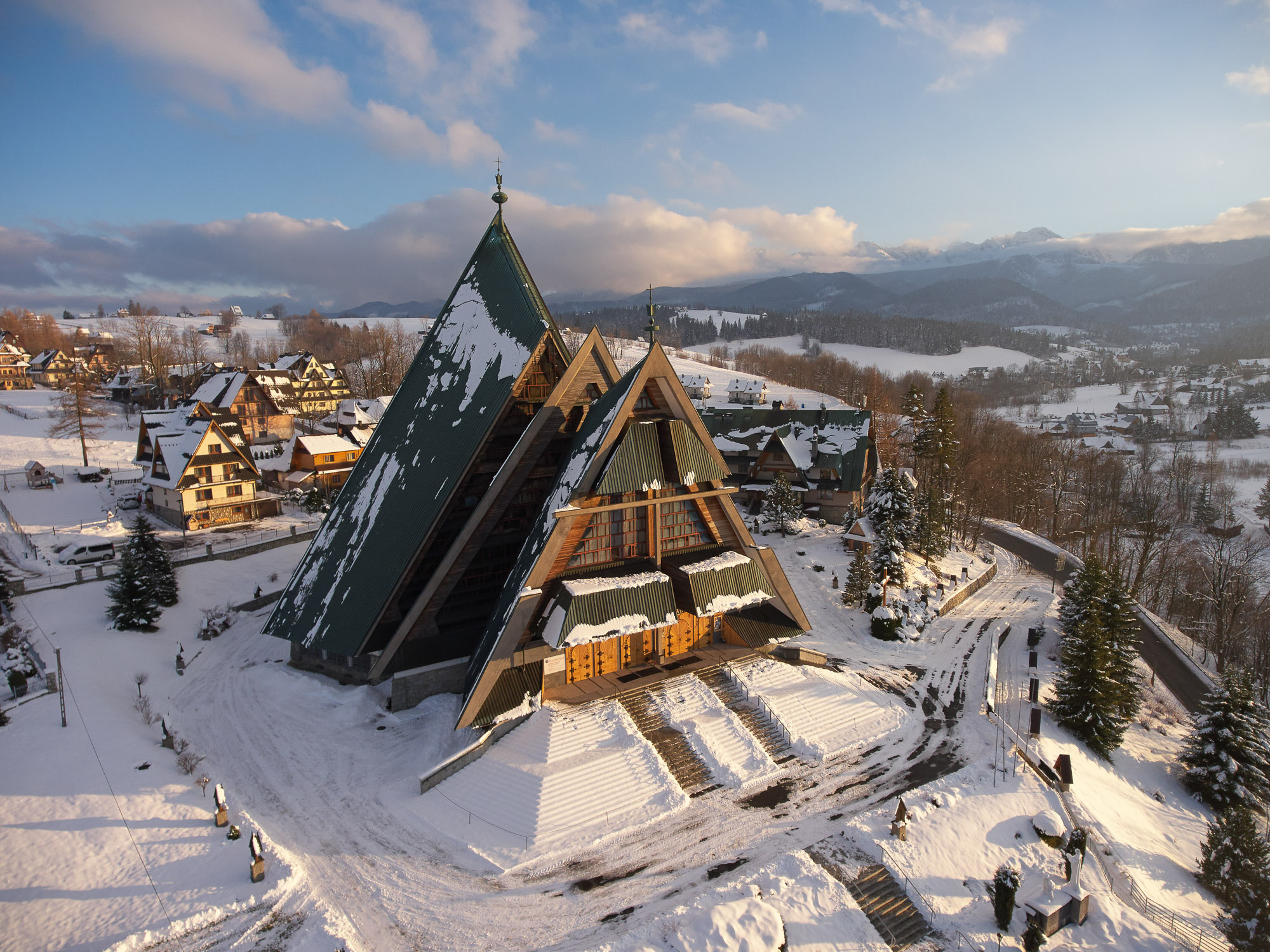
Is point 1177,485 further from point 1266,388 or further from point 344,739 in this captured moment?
point 1266,388

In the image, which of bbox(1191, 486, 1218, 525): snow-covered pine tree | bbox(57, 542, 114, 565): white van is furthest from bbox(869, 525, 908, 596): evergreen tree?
bbox(1191, 486, 1218, 525): snow-covered pine tree

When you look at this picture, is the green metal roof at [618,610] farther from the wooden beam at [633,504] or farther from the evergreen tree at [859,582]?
the evergreen tree at [859,582]

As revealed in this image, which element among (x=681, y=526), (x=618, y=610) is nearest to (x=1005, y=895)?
(x=618, y=610)

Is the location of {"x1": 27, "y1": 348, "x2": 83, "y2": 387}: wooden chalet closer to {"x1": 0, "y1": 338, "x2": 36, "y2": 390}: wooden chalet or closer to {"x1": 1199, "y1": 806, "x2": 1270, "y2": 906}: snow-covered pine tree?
{"x1": 0, "y1": 338, "x2": 36, "y2": 390}: wooden chalet

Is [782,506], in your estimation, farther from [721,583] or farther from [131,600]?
[131,600]

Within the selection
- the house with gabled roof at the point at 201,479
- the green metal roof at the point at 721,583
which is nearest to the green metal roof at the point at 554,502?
the green metal roof at the point at 721,583
